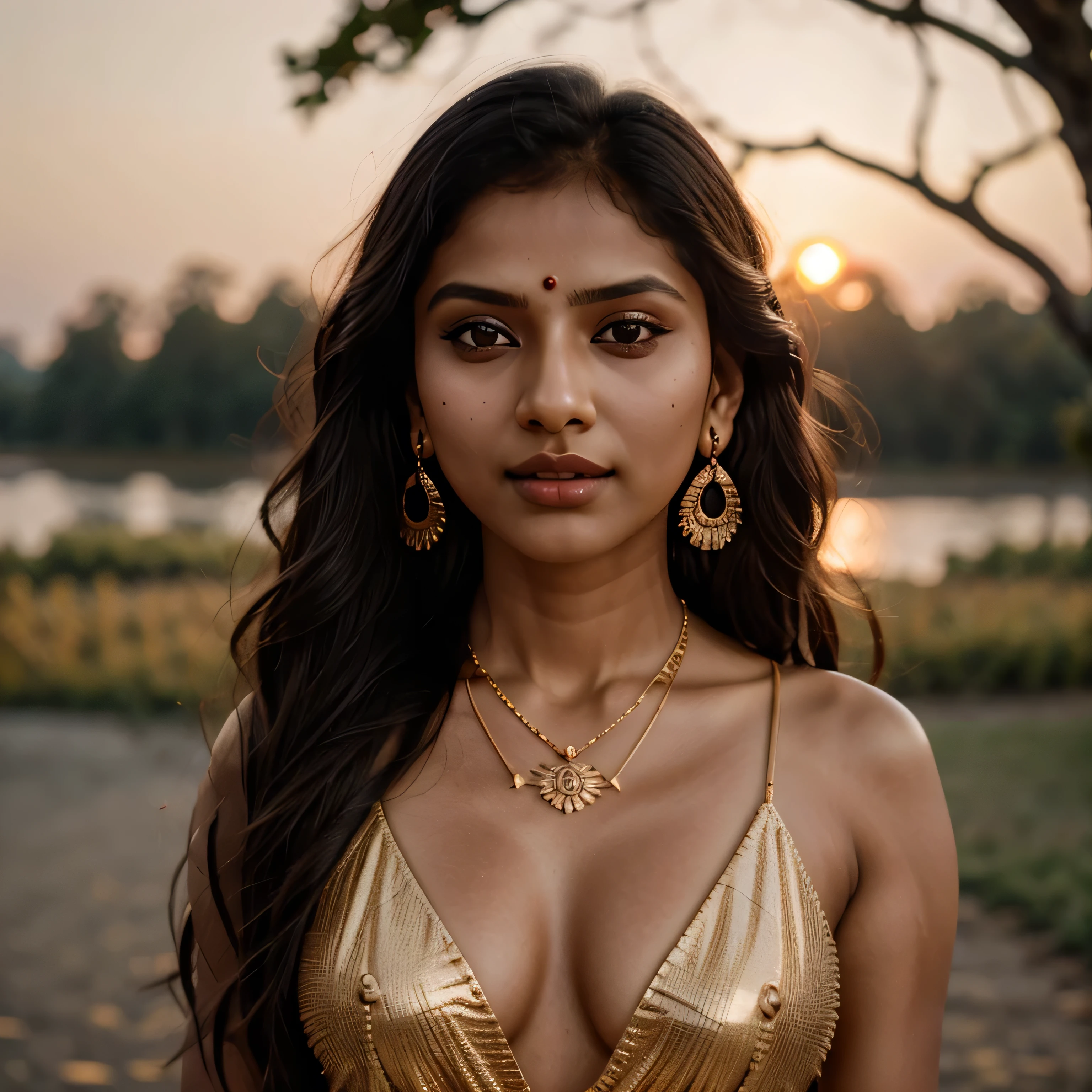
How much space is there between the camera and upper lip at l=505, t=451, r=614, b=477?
1.63 m

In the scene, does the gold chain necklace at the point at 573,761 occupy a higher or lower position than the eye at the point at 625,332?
lower

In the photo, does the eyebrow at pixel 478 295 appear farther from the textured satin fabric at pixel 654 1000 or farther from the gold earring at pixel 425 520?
the textured satin fabric at pixel 654 1000

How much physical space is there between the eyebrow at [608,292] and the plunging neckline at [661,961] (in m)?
0.81

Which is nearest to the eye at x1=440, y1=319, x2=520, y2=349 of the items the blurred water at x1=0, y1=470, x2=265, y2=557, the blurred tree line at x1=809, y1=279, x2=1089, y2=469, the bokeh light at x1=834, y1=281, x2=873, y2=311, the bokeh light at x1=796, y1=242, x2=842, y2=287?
the bokeh light at x1=796, y1=242, x2=842, y2=287

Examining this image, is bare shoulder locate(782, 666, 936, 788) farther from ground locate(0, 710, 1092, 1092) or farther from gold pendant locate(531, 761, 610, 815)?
ground locate(0, 710, 1092, 1092)

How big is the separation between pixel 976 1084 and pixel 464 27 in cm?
433

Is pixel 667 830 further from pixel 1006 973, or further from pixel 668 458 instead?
pixel 1006 973

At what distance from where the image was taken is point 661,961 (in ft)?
5.36

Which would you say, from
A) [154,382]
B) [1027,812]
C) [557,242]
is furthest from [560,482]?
[154,382]

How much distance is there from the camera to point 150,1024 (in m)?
5.19

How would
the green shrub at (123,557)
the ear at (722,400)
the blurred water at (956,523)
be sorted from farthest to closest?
the green shrub at (123,557) < the blurred water at (956,523) < the ear at (722,400)

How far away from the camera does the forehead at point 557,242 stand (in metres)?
1.65

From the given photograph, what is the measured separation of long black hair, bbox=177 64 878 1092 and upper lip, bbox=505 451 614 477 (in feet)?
1.08

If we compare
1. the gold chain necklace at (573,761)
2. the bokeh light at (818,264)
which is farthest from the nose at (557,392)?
the bokeh light at (818,264)
